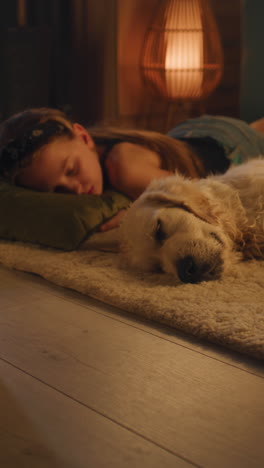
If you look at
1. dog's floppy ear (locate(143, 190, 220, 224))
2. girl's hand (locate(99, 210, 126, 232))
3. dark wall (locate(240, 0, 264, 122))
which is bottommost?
girl's hand (locate(99, 210, 126, 232))

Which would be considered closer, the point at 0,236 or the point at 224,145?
the point at 0,236

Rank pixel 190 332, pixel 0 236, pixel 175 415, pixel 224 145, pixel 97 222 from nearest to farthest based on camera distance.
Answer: pixel 175 415 < pixel 190 332 < pixel 97 222 < pixel 0 236 < pixel 224 145

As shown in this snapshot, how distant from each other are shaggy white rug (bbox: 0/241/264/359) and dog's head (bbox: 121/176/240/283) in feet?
0.16

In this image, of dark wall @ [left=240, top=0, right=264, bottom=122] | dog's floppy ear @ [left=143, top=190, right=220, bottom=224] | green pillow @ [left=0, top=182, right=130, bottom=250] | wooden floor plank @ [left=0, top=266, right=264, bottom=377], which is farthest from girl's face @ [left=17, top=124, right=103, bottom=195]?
dark wall @ [left=240, top=0, right=264, bottom=122]

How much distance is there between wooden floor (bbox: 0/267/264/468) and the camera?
3.18 ft

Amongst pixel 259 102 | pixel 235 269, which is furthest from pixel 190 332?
pixel 259 102

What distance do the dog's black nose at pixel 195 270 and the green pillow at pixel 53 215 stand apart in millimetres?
598

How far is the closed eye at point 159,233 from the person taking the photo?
186 centimetres

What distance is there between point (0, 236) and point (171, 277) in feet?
3.09

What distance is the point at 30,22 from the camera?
4.55 metres

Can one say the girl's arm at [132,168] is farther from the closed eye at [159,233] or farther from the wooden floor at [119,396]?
the wooden floor at [119,396]

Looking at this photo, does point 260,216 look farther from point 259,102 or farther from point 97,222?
point 259,102

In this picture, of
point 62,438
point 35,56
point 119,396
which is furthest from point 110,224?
point 35,56

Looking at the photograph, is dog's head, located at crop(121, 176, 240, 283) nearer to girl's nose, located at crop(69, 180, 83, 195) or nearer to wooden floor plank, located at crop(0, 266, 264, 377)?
wooden floor plank, located at crop(0, 266, 264, 377)
